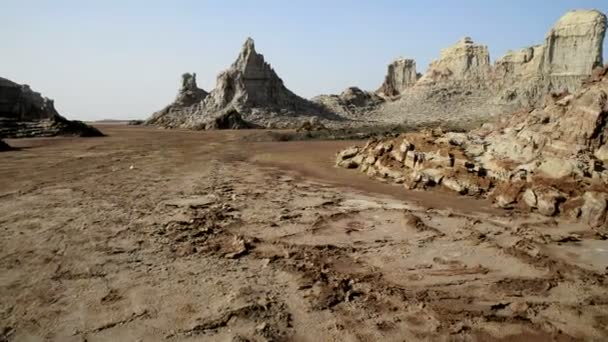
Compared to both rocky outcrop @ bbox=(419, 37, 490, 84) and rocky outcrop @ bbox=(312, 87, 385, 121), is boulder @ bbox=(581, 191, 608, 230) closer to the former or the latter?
rocky outcrop @ bbox=(312, 87, 385, 121)

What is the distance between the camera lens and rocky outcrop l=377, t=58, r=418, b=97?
259 ft

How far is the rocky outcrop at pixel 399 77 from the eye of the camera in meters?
79.1

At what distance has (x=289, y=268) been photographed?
4891 millimetres

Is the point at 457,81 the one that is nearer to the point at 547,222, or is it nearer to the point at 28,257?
the point at 547,222

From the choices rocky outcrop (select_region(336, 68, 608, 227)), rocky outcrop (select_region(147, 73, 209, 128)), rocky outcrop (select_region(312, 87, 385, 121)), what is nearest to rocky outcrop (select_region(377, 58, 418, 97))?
rocky outcrop (select_region(312, 87, 385, 121))

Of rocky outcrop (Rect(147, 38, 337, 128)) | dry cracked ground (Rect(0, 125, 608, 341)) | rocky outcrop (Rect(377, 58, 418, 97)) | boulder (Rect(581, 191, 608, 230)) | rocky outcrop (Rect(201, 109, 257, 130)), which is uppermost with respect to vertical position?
rocky outcrop (Rect(377, 58, 418, 97))

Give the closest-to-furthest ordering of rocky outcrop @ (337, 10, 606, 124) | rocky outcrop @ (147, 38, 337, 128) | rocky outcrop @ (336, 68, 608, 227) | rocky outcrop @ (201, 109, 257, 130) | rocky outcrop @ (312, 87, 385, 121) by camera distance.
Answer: rocky outcrop @ (336, 68, 608, 227)
rocky outcrop @ (201, 109, 257, 130)
rocky outcrop @ (147, 38, 337, 128)
rocky outcrop @ (337, 10, 606, 124)
rocky outcrop @ (312, 87, 385, 121)

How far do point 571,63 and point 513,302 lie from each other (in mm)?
58228

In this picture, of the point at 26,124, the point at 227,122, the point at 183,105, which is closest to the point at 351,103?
the point at 183,105

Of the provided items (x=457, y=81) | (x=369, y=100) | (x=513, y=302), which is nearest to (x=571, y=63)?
(x=457, y=81)

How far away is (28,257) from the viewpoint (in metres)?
5.09

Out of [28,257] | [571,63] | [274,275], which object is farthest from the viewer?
[571,63]

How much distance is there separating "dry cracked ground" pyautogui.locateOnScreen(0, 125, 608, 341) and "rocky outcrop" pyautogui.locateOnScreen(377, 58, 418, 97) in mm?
73862

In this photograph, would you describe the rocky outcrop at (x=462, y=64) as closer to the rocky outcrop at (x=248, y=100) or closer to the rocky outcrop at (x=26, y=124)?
the rocky outcrop at (x=248, y=100)
